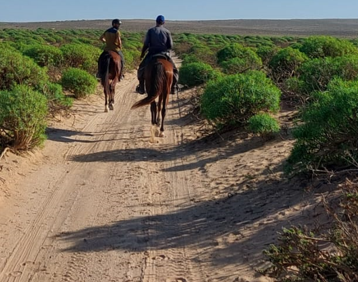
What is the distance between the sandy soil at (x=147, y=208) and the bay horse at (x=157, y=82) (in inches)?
28.7

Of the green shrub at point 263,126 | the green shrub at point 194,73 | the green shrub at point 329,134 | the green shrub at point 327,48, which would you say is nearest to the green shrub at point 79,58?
the green shrub at point 194,73

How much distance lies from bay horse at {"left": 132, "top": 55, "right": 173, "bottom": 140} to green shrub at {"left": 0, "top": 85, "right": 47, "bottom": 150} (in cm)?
208

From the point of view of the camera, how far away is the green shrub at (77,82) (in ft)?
51.6

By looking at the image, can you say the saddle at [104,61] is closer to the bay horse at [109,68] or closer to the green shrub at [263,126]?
the bay horse at [109,68]

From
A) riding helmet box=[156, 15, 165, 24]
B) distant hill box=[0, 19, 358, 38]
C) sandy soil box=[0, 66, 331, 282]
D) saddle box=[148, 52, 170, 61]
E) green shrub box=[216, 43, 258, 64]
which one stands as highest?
riding helmet box=[156, 15, 165, 24]

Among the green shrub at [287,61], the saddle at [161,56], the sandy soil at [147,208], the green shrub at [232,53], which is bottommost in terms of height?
the sandy soil at [147,208]

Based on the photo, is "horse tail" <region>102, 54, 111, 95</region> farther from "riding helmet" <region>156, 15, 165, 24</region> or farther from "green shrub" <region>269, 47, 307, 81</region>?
"green shrub" <region>269, 47, 307, 81</region>

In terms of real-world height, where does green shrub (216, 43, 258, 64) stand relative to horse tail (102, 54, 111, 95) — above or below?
below

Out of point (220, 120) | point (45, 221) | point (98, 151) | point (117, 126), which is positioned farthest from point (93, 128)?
point (45, 221)

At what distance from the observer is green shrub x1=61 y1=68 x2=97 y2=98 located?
1573 cm

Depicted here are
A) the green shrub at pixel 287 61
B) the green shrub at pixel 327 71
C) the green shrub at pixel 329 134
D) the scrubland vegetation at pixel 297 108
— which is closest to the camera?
the scrubland vegetation at pixel 297 108

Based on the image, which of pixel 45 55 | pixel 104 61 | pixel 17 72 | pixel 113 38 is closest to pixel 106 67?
pixel 104 61

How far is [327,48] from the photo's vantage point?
1762cm

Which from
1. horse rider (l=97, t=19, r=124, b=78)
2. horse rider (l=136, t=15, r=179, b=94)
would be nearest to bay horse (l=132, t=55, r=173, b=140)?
horse rider (l=136, t=15, r=179, b=94)
